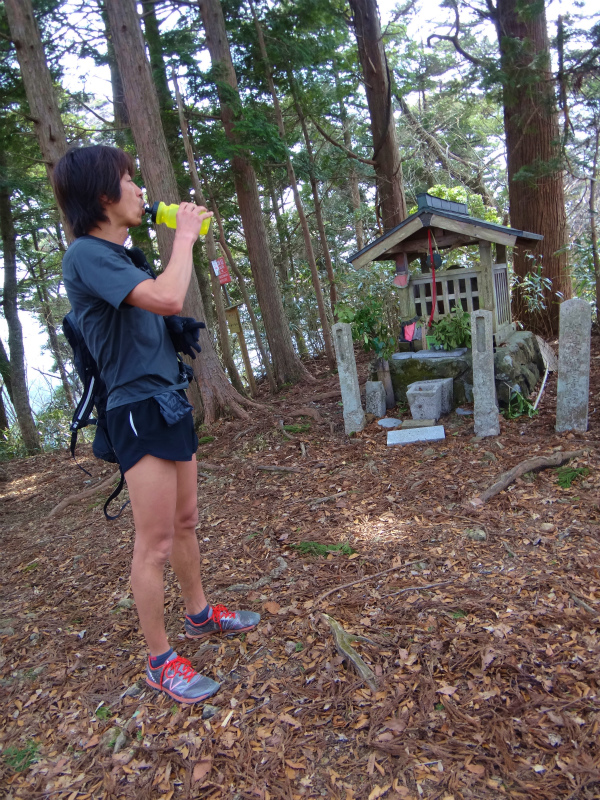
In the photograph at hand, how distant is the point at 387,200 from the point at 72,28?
5.86 metres

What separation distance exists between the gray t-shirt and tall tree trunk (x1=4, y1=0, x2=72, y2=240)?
228 inches

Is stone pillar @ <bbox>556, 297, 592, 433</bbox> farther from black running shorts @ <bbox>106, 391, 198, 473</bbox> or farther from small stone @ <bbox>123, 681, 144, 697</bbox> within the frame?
small stone @ <bbox>123, 681, 144, 697</bbox>

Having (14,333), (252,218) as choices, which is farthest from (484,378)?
(14,333)

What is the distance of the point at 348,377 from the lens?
562cm

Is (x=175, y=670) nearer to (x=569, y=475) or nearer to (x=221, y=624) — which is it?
(x=221, y=624)

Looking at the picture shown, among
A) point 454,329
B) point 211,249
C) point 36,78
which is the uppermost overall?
point 36,78

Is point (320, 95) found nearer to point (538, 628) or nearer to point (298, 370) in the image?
point (298, 370)

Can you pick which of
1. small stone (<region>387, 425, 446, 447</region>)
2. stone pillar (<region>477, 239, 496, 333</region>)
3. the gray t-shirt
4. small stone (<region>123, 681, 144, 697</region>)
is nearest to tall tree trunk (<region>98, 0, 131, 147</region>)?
stone pillar (<region>477, 239, 496, 333</region>)

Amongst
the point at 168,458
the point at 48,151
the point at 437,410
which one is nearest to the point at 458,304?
the point at 437,410

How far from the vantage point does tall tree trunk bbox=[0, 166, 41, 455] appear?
1084 cm

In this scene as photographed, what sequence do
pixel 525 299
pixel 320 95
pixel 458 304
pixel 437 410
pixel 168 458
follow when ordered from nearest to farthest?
pixel 168 458 < pixel 437 410 < pixel 458 304 < pixel 525 299 < pixel 320 95

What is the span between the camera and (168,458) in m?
2.06

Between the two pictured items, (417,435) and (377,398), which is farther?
(377,398)

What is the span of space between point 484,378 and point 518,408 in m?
0.68
